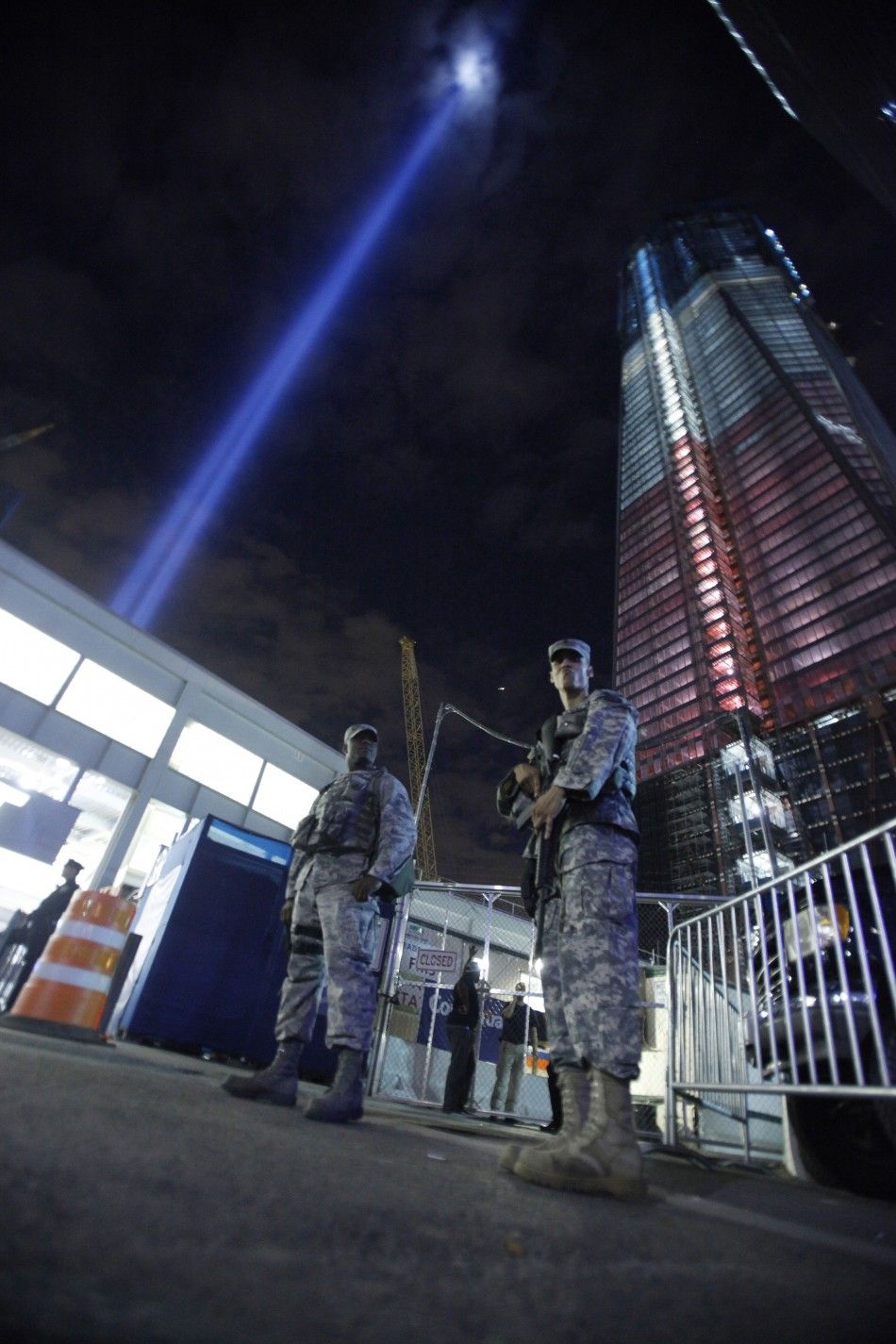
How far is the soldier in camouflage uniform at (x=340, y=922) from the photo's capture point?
122 inches

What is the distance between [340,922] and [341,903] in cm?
11

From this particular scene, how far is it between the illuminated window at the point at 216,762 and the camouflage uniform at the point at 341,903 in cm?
1529

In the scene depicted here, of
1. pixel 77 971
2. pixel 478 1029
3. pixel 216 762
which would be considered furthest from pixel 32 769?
pixel 478 1029

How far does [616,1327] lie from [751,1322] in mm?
262

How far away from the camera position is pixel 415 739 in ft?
146

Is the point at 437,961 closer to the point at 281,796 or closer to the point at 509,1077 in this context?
the point at 509,1077

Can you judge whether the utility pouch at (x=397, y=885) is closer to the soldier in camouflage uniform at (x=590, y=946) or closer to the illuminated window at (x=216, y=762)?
the soldier in camouflage uniform at (x=590, y=946)

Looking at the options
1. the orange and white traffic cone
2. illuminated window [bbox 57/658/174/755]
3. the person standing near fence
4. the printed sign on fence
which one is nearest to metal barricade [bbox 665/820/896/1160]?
the printed sign on fence

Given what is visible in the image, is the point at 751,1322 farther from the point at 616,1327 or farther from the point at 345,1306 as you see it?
the point at 345,1306

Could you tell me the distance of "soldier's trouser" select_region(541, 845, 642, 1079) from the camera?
219cm

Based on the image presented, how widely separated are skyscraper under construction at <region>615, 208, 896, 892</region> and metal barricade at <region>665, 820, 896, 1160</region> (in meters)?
42.1

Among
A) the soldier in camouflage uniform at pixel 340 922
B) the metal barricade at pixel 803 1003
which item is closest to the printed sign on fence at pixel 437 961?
the metal barricade at pixel 803 1003

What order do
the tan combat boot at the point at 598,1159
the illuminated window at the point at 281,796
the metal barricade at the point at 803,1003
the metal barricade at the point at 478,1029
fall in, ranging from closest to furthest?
the tan combat boot at the point at 598,1159, the metal barricade at the point at 803,1003, the metal barricade at the point at 478,1029, the illuminated window at the point at 281,796

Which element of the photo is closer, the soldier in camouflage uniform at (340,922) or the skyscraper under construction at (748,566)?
the soldier in camouflage uniform at (340,922)
